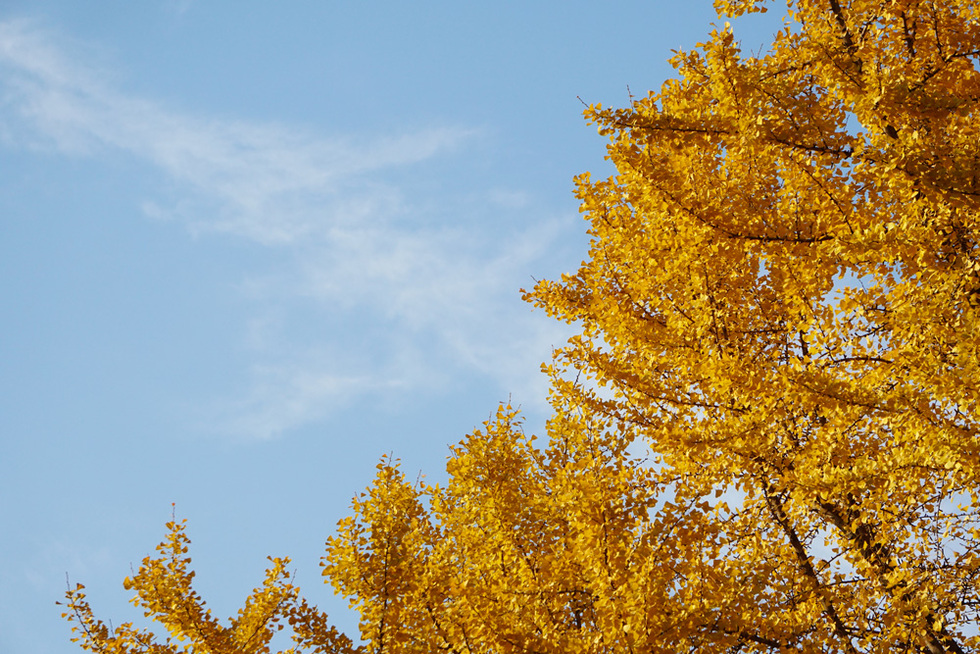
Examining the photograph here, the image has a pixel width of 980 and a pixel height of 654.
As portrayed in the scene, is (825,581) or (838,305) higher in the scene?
(838,305)

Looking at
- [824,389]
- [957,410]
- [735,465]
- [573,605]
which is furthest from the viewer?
[573,605]

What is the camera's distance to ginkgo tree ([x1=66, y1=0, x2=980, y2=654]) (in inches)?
147

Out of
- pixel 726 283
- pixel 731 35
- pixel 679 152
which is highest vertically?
pixel 679 152

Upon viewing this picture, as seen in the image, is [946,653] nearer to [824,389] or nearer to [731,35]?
[824,389]

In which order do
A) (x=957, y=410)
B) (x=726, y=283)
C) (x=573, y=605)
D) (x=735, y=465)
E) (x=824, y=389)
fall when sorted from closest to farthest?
(x=824, y=389) < (x=957, y=410) < (x=735, y=465) < (x=573, y=605) < (x=726, y=283)

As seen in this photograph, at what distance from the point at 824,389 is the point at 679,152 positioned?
2239 mm

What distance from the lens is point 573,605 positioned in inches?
190

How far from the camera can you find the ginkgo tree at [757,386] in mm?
3729

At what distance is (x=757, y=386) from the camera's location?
14.2ft

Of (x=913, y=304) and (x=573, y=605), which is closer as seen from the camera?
(x=913, y=304)

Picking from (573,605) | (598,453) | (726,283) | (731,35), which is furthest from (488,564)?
(731,35)

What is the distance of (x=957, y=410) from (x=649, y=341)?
6.18 ft

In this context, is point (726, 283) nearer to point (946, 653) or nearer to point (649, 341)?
point (649, 341)

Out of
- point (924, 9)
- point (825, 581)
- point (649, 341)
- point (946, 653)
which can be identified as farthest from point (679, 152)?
point (946, 653)
